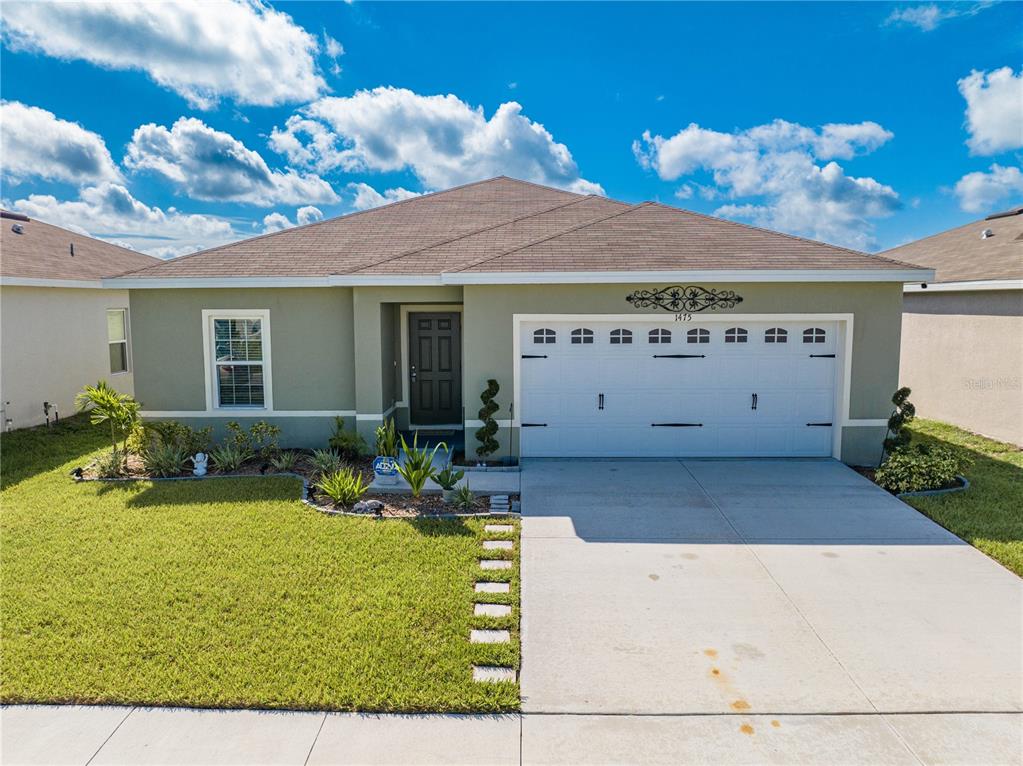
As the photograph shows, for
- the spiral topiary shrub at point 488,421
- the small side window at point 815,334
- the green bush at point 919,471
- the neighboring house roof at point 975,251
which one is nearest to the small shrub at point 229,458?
the spiral topiary shrub at point 488,421

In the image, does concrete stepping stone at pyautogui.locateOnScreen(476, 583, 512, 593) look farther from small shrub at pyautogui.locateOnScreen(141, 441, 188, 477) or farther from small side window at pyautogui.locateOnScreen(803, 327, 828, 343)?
small side window at pyautogui.locateOnScreen(803, 327, 828, 343)

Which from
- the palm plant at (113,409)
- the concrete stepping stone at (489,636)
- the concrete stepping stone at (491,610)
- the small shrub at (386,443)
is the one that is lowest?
the concrete stepping stone at (489,636)

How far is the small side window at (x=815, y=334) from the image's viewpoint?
33.2 ft

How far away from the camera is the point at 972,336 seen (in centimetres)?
1274

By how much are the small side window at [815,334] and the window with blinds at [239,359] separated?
29.0ft

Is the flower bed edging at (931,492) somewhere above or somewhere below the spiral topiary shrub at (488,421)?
below

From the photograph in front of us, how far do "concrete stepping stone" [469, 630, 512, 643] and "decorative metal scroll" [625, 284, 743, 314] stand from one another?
598 centimetres

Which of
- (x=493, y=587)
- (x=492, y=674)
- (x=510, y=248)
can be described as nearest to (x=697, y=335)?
(x=510, y=248)

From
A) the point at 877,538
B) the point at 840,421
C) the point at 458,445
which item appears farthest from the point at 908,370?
the point at 458,445

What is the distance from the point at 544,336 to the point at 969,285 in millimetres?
8556

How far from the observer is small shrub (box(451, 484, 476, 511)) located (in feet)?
27.0

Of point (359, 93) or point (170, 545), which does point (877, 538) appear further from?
point (359, 93)

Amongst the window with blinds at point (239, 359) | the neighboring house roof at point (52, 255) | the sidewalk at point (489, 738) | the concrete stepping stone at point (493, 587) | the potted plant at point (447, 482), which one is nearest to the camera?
the sidewalk at point (489, 738)

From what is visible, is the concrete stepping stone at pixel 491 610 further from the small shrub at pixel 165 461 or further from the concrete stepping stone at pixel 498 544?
the small shrub at pixel 165 461
